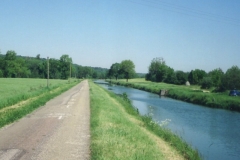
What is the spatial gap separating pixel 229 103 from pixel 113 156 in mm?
37220

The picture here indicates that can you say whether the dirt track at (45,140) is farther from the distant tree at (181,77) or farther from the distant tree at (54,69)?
the distant tree at (54,69)

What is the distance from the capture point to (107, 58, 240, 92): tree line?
6538 centimetres

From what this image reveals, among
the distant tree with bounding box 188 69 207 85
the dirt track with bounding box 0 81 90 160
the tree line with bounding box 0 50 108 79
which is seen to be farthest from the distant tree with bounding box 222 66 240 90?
the tree line with bounding box 0 50 108 79

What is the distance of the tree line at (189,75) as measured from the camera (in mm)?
65375

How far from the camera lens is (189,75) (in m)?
125

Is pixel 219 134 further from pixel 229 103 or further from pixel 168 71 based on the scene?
pixel 168 71

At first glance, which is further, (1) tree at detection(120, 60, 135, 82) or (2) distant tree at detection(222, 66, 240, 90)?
(1) tree at detection(120, 60, 135, 82)

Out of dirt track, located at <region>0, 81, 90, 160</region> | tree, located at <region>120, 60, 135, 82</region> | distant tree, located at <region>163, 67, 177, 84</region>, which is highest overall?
tree, located at <region>120, 60, 135, 82</region>

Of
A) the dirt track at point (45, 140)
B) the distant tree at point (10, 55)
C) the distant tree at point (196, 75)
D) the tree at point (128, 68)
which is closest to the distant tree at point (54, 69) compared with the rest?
the distant tree at point (10, 55)

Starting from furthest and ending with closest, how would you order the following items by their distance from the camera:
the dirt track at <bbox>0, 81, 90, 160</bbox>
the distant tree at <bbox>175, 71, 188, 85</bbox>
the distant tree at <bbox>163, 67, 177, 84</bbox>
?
1. the distant tree at <bbox>163, 67, 177, 84</bbox>
2. the distant tree at <bbox>175, 71, 188, 85</bbox>
3. the dirt track at <bbox>0, 81, 90, 160</bbox>

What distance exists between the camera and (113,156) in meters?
9.30

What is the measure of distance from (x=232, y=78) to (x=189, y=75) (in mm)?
60303

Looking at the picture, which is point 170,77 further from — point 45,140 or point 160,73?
point 45,140

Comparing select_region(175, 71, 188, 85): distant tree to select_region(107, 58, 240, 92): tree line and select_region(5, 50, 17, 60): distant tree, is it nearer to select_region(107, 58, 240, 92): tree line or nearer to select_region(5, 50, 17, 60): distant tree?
select_region(107, 58, 240, 92): tree line
